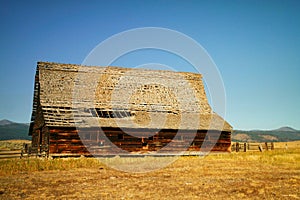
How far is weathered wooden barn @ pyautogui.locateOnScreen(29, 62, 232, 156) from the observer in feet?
91.1

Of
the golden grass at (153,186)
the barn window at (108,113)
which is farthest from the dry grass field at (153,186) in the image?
the barn window at (108,113)

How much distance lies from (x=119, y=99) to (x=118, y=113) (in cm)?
208

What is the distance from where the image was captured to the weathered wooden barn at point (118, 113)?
27781 millimetres

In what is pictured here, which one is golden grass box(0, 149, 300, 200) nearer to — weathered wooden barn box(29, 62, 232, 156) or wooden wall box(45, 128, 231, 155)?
wooden wall box(45, 128, 231, 155)

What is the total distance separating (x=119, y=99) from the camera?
32312mm

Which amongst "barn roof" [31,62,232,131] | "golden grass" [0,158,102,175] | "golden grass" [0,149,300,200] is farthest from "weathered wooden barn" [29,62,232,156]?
"golden grass" [0,149,300,200]

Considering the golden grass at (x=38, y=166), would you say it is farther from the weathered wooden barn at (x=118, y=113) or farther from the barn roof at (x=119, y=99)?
the barn roof at (x=119, y=99)

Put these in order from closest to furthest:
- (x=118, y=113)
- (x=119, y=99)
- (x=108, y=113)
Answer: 1. (x=108, y=113)
2. (x=118, y=113)
3. (x=119, y=99)

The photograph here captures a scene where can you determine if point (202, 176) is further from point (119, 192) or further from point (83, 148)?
point (83, 148)

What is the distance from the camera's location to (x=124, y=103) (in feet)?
105

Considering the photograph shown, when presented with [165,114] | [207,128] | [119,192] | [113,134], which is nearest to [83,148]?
[113,134]

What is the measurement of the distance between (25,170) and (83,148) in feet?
32.5

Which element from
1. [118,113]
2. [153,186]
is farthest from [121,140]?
[153,186]

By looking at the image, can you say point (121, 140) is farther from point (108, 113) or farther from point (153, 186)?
point (153, 186)
